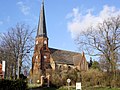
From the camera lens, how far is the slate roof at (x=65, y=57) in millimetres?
80438

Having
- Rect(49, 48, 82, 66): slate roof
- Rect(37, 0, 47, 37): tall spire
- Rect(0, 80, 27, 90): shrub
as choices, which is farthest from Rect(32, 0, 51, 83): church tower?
Rect(0, 80, 27, 90): shrub

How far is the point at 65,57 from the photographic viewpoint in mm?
84625

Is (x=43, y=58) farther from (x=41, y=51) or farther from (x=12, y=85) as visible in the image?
(x=12, y=85)

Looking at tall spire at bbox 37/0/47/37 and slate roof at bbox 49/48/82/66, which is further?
slate roof at bbox 49/48/82/66

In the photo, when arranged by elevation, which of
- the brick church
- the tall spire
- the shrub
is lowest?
the shrub

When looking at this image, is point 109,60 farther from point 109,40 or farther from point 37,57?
point 37,57

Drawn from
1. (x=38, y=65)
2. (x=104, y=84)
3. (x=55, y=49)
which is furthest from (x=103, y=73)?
(x=55, y=49)

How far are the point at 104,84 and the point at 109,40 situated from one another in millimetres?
9938

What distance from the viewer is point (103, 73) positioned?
54.0 meters

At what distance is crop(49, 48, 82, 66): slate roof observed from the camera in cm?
8044

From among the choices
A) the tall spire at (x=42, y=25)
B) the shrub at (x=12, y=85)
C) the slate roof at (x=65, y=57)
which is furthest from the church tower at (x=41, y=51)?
the shrub at (x=12, y=85)

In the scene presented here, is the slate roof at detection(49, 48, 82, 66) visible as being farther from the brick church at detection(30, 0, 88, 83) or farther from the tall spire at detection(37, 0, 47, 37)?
the tall spire at detection(37, 0, 47, 37)

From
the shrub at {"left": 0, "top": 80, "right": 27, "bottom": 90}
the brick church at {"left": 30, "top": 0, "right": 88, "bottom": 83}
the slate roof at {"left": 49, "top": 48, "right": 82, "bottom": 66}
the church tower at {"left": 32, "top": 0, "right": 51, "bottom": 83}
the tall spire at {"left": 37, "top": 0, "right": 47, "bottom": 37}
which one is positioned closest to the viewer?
the shrub at {"left": 0, "top": 80, "right": 27, "bottom": 90}

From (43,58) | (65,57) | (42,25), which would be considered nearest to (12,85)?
(43,58)
